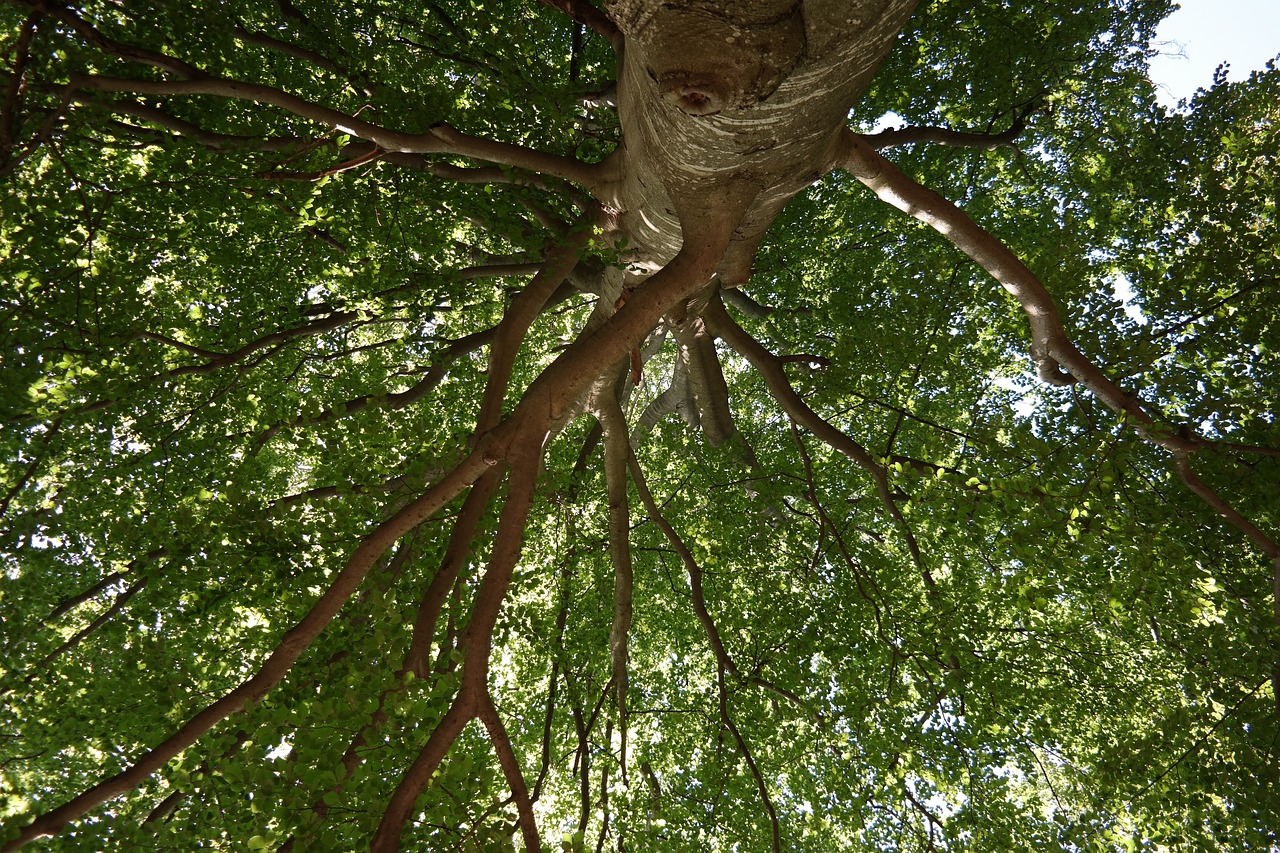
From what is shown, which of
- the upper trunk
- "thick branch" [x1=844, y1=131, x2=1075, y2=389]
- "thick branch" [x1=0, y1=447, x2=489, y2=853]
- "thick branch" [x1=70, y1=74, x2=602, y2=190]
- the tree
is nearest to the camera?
"thick branch" [x1=0, y1=447, x2=489, y2=853]

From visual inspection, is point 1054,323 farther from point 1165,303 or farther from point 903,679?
point 903,679

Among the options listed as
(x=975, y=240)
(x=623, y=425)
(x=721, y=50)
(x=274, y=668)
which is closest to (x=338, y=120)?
Result: (x=721, y=50)

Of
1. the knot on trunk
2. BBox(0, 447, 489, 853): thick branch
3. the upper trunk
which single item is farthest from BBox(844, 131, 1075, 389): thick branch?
BBox(0, 447, 489, 853): thick branch

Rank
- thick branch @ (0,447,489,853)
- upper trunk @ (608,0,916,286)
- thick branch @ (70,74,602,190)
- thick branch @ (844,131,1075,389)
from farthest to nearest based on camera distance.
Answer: thick branch @ (844,131,1075,389) < thick branch @ (70,74,602,190) < upper trunk @ (608,0,916,286) < thick branch @ (0,447,489,853)

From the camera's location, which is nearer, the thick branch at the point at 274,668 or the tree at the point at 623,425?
the thick branch at the point at 274,668

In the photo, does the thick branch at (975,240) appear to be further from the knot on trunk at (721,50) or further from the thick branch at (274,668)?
the thick branch at (274,668)

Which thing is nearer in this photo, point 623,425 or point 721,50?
point 721,50

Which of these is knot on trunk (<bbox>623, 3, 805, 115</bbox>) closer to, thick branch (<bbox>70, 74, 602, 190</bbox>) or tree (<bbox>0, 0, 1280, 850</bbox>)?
tree (<bbox>0, 0, 1280, 850</bbox>)

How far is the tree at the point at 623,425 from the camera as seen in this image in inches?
110

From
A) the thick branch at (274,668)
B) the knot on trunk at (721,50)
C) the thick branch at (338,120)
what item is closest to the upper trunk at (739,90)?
the knot on trunk at (721,50)

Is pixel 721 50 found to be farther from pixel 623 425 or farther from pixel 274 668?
pixel 623 425

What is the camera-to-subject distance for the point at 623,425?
5594 millimetres

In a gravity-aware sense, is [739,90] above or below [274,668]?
above

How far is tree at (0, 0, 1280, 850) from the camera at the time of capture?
280 centimetres
